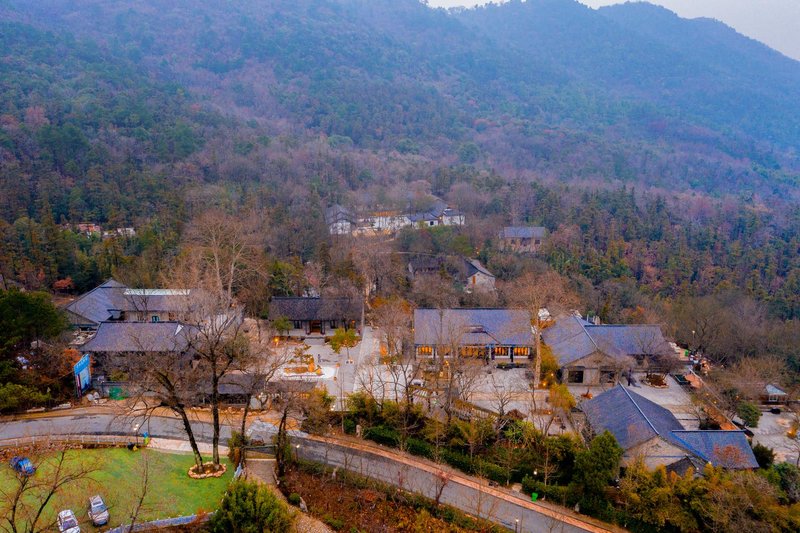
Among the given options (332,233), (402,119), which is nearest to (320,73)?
(402,119)

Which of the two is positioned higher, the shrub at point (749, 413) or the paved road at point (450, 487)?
the shrub at point (749, 413)

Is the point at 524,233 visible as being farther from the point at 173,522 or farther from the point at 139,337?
the point at 173,522

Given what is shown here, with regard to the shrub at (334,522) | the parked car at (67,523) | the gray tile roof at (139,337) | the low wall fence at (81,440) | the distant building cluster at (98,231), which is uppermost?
the distant building cluster at (98,231)

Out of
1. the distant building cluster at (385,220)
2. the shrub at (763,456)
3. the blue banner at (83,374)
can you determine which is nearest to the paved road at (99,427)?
the blue banner at (83,374)

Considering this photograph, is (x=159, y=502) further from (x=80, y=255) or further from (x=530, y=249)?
(x=530, y=249)

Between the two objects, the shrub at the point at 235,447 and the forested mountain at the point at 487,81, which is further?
the forested mountain at the point at 487,81

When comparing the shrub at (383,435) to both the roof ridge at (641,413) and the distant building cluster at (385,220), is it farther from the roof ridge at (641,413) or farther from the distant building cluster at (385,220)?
the distant building cluster at (385,220)
